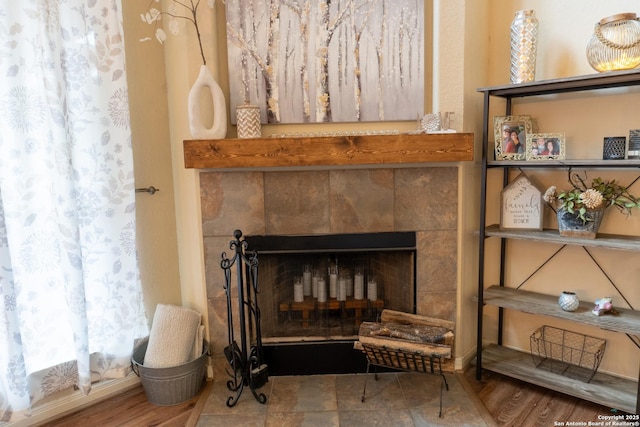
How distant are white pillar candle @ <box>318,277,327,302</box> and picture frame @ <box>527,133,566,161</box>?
1240mm

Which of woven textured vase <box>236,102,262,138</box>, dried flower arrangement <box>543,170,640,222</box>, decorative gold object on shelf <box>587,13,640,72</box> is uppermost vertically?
decorative gold object on shelf <box>587,13,640,72</box>

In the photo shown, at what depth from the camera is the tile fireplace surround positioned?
2.11 metres

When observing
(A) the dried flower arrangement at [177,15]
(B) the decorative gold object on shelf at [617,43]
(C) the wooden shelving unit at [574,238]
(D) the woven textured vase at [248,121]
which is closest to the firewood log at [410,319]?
(C) the wooden shelving unit at [574,238]

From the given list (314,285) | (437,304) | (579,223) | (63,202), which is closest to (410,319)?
(437,304)

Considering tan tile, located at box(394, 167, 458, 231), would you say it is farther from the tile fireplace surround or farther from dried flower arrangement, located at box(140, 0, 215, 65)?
dried flower arrangement, located at box(140, 0, 215, 65)

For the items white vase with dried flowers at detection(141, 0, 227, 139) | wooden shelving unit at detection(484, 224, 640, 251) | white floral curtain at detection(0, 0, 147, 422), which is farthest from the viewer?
white vase with dried flowers at detection(141, 0, 227, 139)

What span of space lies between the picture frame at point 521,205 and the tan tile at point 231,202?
129 centimetres

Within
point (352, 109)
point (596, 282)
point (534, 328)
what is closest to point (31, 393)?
point (352, 109)

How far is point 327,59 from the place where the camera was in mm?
2121

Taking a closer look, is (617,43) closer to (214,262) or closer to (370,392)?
(370,392)

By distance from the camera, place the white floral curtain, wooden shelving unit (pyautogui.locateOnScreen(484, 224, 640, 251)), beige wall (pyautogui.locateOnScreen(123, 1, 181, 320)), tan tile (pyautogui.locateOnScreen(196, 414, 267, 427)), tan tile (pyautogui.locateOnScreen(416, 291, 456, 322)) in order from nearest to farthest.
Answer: the white floral curtain → wooden shelving unit (pyautogui.locateOnScreen(484, 224, 640, 251)) → tan tile (pyautogui.locateOnScreen(196, 414, 267, 427)) → beige wall (pyautogui.locateOnScreen(123, 1, 181, 320)) → tan tile (pyautogui.locateOnScreen(416, 291, 456, 322))

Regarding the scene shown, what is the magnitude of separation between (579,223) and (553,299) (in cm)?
47

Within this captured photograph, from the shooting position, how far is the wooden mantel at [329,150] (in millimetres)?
1929

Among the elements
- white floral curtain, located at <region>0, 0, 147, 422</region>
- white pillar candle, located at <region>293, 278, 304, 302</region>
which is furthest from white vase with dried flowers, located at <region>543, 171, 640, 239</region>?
white floral curtain, located at <region>0, 0, 147, 422</region>
